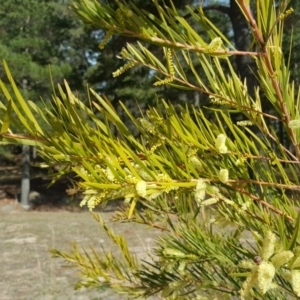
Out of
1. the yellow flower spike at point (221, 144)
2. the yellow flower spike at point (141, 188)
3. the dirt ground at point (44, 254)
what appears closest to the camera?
the yellow flower spike at point (141, 188)

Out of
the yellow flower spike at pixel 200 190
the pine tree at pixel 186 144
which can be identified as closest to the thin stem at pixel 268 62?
the pine tree at pixel 186 144

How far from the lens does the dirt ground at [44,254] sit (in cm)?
335

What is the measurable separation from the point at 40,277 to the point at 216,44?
143 inches

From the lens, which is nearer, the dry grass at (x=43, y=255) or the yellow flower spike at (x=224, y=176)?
the yellow flower spike at (x=224, y=176)

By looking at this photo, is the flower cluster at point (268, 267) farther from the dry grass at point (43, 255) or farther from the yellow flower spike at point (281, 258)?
the dry grass at point (43, 255)

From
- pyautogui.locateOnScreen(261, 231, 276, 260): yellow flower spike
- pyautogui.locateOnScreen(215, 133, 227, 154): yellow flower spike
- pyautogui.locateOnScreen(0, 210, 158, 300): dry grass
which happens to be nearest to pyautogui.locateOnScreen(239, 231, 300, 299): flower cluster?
pyautogui.locateOnScreen(261, 231, 276, 260): yellow flower spike

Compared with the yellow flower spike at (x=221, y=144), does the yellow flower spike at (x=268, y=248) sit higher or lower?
lower

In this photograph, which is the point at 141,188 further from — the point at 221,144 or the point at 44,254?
the point at 44,254

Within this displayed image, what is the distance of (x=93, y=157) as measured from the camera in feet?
1.26

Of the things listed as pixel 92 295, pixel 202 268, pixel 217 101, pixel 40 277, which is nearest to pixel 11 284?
pixel 40 277

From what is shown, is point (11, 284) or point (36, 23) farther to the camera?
point (36, 23)

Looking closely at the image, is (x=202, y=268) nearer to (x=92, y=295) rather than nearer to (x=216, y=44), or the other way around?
(x=216, y=44)

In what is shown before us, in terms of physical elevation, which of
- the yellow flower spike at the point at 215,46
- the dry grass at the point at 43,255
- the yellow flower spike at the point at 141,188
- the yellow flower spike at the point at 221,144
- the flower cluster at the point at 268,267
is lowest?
the dry grass at the point at 43,255

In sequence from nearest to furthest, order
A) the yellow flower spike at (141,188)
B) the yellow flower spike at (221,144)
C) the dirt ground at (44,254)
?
the yellow flower spike at (141,188) < the yellow flower spike at (221,144) < the dirt ground at (44,254)
